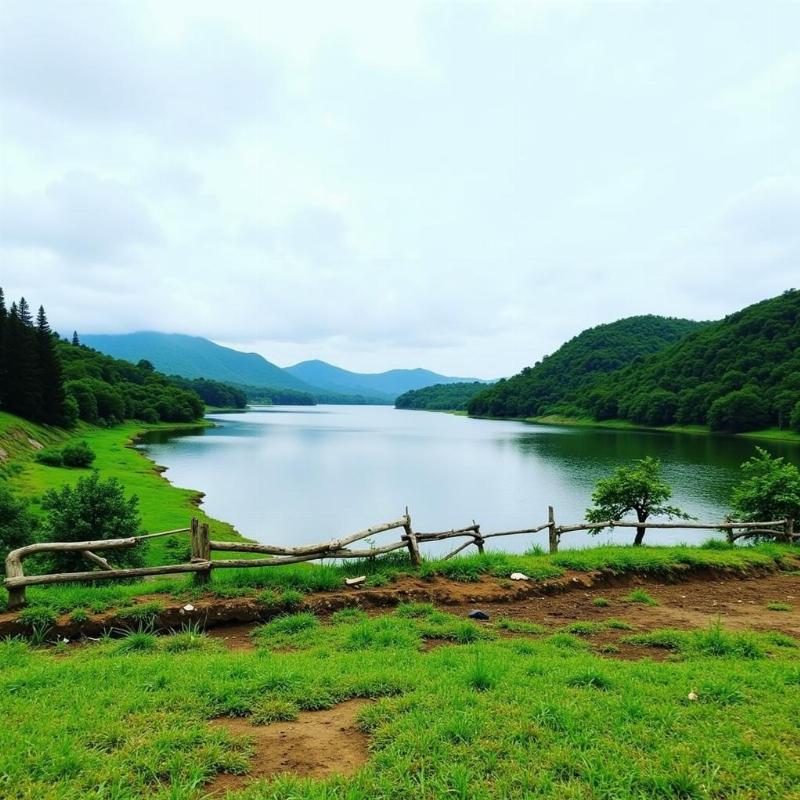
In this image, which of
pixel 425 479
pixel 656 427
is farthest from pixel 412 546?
Result: pixel 656 427

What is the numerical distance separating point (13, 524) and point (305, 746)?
16.0 metres

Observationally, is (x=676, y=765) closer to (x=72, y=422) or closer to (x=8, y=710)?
(x=8, y=710)

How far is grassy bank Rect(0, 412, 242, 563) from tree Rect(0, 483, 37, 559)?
4.83 m

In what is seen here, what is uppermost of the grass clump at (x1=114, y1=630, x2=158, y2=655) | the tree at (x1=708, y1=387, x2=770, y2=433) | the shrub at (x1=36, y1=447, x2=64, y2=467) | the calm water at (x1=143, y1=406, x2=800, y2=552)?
the tree at (x1=708, y1=387, x2=770, y2=433)

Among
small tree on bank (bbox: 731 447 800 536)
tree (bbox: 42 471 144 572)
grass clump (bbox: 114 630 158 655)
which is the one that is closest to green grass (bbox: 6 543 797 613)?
grass clump (bbox: 114 630 158 655)

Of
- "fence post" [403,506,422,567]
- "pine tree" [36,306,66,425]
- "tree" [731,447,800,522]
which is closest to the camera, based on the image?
A: "fence post" [403,506,422,567]

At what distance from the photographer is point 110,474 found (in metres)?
41.8

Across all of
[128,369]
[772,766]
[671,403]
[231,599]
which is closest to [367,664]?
[231,599]

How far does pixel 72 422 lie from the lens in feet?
233

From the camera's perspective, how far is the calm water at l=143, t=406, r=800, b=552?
31281 millimetres

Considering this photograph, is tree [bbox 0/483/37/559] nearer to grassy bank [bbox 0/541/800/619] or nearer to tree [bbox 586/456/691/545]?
grassy bank [bbox 0/541/800/619]

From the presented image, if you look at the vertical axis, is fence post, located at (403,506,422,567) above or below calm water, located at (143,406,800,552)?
above

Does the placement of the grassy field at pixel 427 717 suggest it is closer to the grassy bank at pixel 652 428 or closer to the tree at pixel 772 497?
the tree at pixel 772 497

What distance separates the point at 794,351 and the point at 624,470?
115m
